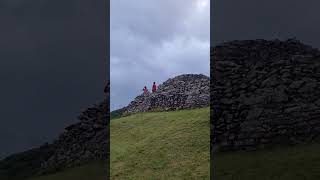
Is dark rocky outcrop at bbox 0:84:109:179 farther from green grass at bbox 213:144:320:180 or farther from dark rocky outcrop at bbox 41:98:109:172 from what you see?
green grass at bbox 213:144:320:180

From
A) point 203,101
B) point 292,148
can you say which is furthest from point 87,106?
point 203,101

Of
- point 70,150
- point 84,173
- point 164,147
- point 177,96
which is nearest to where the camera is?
point 84,173

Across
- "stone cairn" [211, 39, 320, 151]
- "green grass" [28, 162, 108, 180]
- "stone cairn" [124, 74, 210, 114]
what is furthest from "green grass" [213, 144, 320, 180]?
"stone cairn" [124, 74, 210, 114]

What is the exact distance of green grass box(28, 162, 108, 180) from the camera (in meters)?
14.7

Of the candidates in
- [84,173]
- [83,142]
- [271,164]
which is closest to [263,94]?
[271,164]

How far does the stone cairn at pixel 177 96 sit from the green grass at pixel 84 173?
398 inches

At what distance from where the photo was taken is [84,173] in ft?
50.0

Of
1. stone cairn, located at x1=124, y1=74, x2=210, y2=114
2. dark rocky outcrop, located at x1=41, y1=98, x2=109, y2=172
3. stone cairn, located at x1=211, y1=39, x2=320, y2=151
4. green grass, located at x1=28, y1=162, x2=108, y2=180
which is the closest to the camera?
green grass, located at x1=28, y1=162, x2=108, y2=180

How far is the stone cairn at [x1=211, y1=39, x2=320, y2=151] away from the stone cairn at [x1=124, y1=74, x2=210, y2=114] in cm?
521

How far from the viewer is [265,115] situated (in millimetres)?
17266

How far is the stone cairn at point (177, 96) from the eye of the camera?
2598 cm

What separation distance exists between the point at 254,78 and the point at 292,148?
3.20 metres

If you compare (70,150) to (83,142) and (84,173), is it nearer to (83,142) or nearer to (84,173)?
(83,142)

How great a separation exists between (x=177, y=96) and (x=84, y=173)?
40.4 feet
